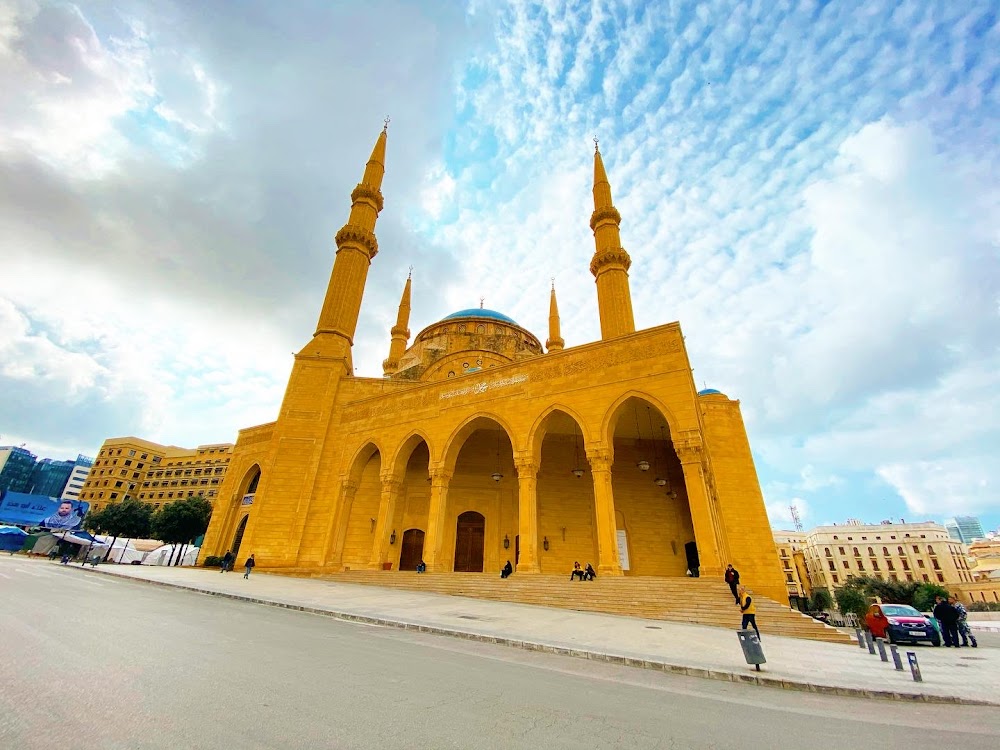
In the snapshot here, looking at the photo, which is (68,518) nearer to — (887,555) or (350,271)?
(350,271)

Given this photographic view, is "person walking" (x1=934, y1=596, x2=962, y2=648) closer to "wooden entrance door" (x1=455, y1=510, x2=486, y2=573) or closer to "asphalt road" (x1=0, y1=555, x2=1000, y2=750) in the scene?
"asphalt road" (x1=0, y1=555, x2=1000, y2=750)

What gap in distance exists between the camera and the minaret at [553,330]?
31312 mm

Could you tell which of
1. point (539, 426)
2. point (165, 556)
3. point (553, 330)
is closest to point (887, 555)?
point (553, 330)

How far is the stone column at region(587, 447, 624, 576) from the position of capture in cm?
1244

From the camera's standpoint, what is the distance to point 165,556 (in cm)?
2241

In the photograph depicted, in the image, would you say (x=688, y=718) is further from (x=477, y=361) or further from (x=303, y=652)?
(x=477, y=361)

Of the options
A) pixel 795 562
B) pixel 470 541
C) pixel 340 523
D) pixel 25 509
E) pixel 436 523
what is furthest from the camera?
pixel 795 562

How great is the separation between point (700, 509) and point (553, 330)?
21.2 m

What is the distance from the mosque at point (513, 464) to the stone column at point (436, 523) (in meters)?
0.06

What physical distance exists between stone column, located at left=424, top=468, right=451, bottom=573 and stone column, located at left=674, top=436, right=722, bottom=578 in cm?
794

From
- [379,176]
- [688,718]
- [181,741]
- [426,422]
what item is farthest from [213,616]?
[379,176]

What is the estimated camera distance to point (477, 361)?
26359 millimetres

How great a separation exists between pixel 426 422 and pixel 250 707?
1465 centimetres

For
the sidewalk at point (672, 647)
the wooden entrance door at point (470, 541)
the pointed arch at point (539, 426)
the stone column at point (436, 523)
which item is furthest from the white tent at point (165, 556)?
the pointed arch at point (539, 426)
